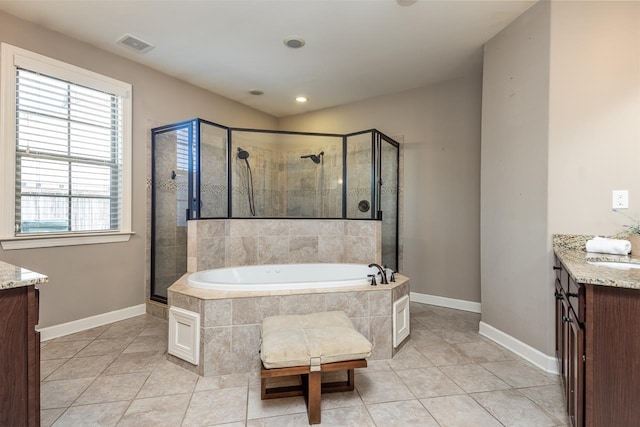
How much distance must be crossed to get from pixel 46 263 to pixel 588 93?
4.43 metres

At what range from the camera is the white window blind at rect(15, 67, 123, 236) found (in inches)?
99.5

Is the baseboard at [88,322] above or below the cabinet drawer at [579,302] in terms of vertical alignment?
below

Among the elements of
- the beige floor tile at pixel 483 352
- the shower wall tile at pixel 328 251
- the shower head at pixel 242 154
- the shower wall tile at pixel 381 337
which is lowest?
the beige floor tile at pixel 483 352

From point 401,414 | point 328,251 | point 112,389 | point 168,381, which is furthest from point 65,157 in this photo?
point 401,414

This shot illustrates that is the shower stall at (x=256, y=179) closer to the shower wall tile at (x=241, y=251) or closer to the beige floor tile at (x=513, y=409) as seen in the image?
the shower wall tile at (x=241, y=251)

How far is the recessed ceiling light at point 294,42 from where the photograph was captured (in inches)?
109

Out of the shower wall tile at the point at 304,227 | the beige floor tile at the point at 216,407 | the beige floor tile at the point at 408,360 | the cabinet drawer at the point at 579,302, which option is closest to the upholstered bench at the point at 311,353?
the beige floor tile at the point at 216,407

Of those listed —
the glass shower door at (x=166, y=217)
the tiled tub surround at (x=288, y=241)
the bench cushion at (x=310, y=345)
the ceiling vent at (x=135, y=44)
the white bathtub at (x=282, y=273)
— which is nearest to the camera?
the bench cushion at (x=310, y=345)

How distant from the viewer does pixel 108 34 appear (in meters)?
2.71

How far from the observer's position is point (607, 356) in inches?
50.3

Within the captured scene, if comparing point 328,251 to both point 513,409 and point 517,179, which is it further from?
point 513,409

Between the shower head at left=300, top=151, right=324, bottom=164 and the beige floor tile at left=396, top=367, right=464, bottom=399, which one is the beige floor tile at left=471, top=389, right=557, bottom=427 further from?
the shower head at left=300, top=151, right=324, bottom=164

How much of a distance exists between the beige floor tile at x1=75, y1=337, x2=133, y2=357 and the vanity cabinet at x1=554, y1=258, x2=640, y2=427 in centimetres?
298

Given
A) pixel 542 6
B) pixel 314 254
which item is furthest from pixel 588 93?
pixel 314 254
